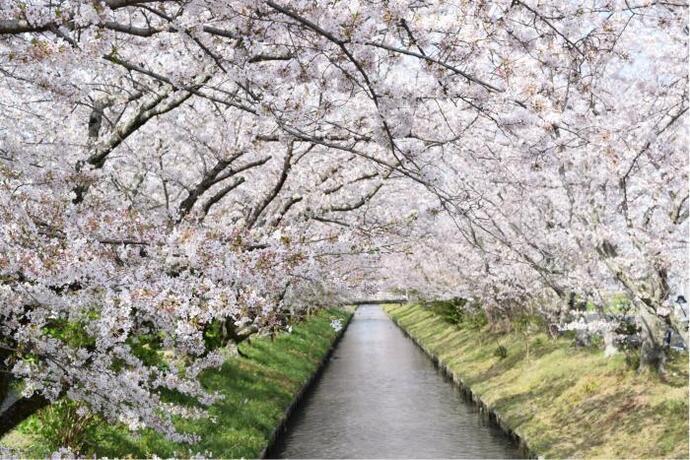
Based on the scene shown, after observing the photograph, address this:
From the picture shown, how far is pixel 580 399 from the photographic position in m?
19.9

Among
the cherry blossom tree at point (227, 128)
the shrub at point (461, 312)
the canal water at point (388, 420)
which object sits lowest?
the canal water at point (388, 420)

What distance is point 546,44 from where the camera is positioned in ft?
20.2

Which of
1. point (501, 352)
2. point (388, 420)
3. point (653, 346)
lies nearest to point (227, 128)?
point (653, 346)

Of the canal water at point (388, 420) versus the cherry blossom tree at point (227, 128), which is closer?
the cherry blossom tree at point (227, 128)

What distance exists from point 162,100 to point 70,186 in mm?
1581

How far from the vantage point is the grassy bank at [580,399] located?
15891 millimetres

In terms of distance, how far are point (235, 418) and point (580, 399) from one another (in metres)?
9.85

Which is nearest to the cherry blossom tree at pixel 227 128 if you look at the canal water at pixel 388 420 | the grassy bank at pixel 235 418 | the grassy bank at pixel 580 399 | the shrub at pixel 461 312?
the grassy bank at pixel 235 418

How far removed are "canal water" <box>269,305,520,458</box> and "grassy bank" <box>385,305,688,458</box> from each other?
1064 millimetres

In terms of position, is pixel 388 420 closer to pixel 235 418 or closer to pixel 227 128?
pixel 235 418

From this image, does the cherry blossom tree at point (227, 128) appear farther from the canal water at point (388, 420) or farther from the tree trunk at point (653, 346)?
the canal water at point (388, 420)

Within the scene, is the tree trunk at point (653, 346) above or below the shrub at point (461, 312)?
below

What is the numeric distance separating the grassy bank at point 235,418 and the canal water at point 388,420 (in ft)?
3.33

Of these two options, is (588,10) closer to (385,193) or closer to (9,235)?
(9,235)
